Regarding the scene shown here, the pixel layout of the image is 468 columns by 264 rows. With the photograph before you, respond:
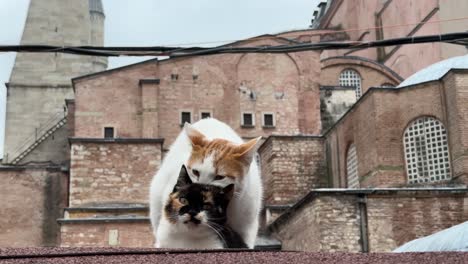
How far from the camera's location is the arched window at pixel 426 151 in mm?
26688

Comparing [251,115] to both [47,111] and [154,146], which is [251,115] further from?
[47,111]

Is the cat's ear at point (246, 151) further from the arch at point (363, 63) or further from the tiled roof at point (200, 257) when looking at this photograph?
the arch at point (363, 63)

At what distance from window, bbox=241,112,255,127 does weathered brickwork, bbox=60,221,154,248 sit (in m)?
10.1

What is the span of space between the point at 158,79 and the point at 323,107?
7.95m

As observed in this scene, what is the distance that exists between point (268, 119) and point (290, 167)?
18.9 feet

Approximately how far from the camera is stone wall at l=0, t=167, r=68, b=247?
30.2 meters

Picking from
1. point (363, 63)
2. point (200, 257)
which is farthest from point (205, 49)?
point (363, 63)

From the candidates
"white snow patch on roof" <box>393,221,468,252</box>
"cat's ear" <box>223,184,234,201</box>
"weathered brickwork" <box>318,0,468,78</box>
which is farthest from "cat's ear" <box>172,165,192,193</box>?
"weathered brickwork" <box>318,0,468,78</box>

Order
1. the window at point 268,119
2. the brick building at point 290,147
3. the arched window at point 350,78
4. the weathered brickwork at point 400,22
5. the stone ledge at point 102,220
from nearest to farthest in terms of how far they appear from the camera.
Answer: the brick building at point 290,147
the stone ledge at point 102,220
the window at point 268,119
the weathered brickwork at point 400,22
the arched window at point 350,78

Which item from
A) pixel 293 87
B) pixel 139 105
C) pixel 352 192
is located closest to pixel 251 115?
pixel 293 87

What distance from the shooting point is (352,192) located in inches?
Answer: 872

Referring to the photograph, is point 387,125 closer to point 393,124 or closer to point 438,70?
point 393,124

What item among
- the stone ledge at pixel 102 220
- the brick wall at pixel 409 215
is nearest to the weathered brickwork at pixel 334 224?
the brick wall at pixel 409 215

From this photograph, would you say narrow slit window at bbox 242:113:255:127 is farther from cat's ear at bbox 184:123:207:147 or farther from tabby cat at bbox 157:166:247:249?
tabby cat at bbox 157:166:247:249
